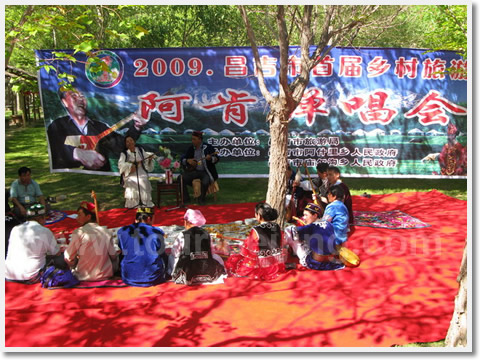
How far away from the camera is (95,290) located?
4.77 m

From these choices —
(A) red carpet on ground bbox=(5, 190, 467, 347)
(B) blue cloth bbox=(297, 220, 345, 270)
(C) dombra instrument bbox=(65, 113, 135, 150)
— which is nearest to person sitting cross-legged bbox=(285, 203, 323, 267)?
(B) blue cloth bbox=(297, 220, 345, 270)

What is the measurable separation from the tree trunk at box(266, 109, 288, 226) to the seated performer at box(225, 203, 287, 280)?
3.41 feet

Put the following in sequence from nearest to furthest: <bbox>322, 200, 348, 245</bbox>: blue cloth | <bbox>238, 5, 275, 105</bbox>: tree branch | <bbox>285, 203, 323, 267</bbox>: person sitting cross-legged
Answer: <bbox>285, 203, 323, 267</bbox>: person sitting cross-legged
<bbox>322, 200, 348, 245</bbox>: blue cloth
<bbox>238, 5, 275, 105</bbox>: tree branch

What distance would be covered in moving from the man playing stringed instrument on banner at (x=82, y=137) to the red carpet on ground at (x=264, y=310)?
4.55 meters

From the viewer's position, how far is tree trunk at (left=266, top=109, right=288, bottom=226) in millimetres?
5914

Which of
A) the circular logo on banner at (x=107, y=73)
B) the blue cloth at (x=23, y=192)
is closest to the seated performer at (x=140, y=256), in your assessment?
the blue cloth at (x=23, y=192)

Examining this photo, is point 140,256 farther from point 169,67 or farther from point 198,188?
point 169,67

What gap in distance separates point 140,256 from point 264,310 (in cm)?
144

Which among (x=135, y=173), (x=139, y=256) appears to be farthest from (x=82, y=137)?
(x=139, y=256)

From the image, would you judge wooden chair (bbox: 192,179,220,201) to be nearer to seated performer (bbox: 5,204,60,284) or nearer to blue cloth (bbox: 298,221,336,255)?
blue cloth (bbox: 298,221,336,255)

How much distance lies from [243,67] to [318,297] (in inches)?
215

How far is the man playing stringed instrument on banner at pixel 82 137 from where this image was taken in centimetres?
897

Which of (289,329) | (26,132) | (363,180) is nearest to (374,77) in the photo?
(363,180)

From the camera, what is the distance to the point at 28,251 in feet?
15.9
